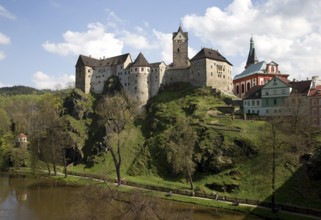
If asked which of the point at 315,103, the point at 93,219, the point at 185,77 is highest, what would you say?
the point at 185,77

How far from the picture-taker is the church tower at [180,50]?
94431 mm

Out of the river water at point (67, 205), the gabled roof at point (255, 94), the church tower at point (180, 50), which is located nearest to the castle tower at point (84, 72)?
the church tower at point (180, 50)

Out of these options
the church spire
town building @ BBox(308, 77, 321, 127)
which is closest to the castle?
the church spire

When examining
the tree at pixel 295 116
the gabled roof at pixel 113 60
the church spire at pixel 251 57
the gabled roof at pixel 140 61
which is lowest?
the tree at pixel 295 116

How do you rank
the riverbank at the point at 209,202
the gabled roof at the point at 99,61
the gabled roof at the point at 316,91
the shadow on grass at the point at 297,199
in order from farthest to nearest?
1. the gabled roof at the point at 99,61
2. the gabled roof at the point at 316,91
3. the riverbank at the point at 209,202
4. the shadow on grass at the point at 297,199

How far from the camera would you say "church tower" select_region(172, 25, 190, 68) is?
94.4 metres

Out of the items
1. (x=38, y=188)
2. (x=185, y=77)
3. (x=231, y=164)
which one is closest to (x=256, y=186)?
(x=231, y=164)

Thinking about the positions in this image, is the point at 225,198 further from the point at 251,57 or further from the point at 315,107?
the point at 251,57

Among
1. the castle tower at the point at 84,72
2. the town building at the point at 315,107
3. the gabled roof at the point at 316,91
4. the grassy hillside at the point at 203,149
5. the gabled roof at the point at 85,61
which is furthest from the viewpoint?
the gabled roof at the point at 85,61

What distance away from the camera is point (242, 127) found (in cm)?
6272

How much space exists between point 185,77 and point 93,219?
231 ft

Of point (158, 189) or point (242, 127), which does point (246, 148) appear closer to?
point (242, 127)

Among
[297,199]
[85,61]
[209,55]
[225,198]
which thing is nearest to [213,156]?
[225,198]

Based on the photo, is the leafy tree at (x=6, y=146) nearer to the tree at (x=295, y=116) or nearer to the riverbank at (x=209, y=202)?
the riverbank at (x=209, y=202)
